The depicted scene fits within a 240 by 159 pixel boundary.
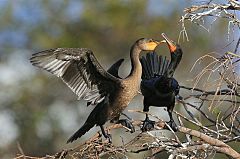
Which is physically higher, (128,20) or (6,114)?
(128,20)

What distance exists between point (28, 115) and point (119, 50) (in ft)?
9.08

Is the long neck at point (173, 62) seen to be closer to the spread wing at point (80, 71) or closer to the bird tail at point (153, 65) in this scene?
the bird tail at point (153, 65)

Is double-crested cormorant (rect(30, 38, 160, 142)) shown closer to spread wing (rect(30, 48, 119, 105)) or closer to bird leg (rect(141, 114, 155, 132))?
spread wing (rect(30, 48, 119, 105))

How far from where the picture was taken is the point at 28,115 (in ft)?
63.0

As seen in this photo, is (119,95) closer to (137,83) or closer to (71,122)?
(137,83)

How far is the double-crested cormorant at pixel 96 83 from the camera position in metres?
6.34

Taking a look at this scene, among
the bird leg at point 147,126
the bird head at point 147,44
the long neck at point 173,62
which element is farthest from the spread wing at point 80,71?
the bird leg at point 147,126

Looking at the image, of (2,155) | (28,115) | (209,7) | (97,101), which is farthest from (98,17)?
(209,7)

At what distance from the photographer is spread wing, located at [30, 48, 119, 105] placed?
6.23m

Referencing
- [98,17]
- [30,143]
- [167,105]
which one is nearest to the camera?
[167,105]

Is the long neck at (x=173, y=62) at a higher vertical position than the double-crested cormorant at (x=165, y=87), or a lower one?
higher

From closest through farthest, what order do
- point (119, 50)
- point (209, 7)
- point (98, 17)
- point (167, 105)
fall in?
1. point (209, 7)
2. point (167, 105)
3. point (119, 50)
4. point (98, 17)

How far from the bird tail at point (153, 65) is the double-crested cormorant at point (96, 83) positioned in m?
0.05

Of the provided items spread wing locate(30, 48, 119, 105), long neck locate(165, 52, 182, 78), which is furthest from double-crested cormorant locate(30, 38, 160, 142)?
long neck locate(165, 52, 182, 78)
